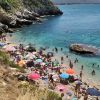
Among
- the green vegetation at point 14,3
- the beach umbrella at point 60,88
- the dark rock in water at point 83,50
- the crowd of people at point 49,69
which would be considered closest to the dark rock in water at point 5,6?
the green vegetation at point 14,3

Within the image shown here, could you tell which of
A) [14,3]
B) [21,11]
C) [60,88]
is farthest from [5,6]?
[60,88]

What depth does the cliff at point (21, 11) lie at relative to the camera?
84000 mm

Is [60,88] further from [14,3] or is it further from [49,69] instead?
[14,3]

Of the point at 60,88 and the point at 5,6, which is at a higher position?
the point at 5,6

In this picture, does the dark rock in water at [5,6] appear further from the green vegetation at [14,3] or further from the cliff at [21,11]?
the green vegetation at [14,3]

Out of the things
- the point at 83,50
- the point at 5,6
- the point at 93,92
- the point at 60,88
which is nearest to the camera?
the point at 93,92

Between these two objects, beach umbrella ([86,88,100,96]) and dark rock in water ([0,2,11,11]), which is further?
dark rock in water ([0,2,11,11])

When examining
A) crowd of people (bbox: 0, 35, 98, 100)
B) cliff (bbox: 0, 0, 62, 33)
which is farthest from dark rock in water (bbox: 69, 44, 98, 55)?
cliff (bbox: 0, 0, 62, 33)

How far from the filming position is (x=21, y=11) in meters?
106

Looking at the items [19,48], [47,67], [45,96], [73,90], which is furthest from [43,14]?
[45,96]

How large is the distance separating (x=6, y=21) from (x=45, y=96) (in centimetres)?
7467

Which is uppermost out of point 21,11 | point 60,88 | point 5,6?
point 5,6

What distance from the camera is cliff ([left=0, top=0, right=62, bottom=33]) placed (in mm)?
84000

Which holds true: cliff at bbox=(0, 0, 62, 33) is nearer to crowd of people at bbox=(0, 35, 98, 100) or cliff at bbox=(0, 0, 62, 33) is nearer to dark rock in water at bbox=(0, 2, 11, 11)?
dark rock in water at bbox=(0, 2, 11, 11)
